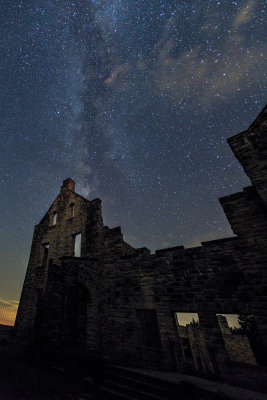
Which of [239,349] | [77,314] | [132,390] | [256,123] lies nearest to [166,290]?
[132,390]

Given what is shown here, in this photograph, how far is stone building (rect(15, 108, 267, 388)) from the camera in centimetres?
653

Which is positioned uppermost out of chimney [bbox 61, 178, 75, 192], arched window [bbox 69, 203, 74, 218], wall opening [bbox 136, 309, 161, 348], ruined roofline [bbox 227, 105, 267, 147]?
chimney [bbox 61, 178, 75, 192]

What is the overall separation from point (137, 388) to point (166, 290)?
136 inches

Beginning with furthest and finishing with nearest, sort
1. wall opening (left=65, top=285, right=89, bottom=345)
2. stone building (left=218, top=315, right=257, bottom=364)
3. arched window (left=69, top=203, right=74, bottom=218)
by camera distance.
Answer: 1. stone building (left=218, top=315, right=257, bottom=364)
2. arched window (left=69, top=203, right=74, bottom=218)
3. wall opening (left=65, top=285, right=89, bottom=345)

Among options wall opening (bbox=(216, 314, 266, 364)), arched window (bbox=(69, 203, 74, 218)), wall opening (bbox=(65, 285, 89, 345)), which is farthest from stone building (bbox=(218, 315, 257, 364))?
arched window (bbox=(69, 203, 74, 218))

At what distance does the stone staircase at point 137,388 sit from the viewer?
4441 mm

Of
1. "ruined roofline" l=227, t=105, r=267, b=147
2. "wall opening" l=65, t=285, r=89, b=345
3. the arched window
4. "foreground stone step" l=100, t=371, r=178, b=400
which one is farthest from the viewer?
the arched window

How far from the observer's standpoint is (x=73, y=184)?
17031 mm

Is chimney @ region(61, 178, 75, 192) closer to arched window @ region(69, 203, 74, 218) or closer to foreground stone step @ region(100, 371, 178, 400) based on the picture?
arched window @ region(69, 203, 74, 218)

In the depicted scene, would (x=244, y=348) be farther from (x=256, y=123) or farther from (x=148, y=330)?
(x=256, y=123)

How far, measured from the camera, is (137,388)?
16.7ft

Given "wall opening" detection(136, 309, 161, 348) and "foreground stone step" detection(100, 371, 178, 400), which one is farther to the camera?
"wall opening" detection(136, 309, 161, 348)

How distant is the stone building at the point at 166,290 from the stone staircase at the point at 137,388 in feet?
5.19

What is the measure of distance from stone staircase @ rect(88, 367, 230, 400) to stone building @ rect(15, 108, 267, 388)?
1.58 metres
